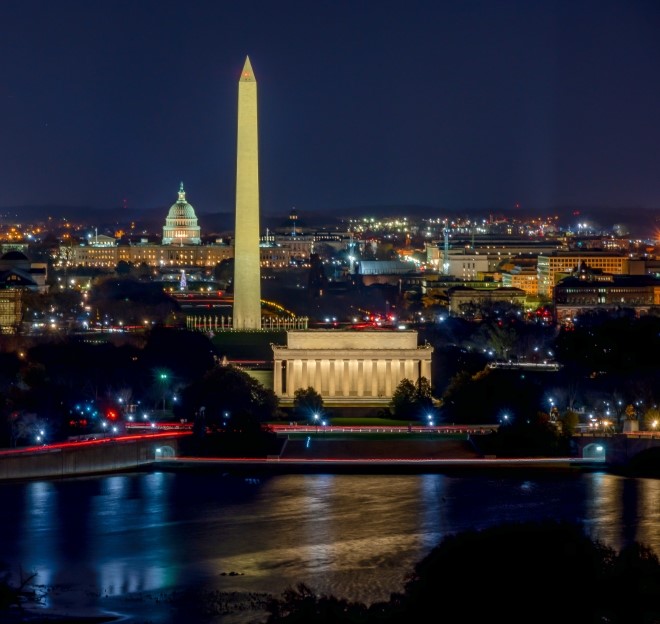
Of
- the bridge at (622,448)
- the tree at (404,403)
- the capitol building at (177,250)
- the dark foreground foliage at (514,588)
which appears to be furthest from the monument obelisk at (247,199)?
the capitol building at (177,250)

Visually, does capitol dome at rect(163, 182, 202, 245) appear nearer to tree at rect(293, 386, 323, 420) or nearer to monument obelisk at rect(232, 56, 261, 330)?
monument obelisk at rect(232, 56, 261, 330)

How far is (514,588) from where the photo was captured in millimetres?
24359

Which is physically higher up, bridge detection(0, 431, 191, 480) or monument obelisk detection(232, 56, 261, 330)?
monument obelisk detection(232, 56, 261, 330)

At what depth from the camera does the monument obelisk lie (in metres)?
53.1

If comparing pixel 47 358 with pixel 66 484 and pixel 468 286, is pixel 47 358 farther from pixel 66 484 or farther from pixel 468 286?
pixel 468 286

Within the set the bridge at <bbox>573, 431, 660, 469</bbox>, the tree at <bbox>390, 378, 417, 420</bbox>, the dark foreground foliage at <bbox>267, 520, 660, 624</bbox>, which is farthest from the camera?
the tree at <bbox>390, 378, 417, 420</bbox>

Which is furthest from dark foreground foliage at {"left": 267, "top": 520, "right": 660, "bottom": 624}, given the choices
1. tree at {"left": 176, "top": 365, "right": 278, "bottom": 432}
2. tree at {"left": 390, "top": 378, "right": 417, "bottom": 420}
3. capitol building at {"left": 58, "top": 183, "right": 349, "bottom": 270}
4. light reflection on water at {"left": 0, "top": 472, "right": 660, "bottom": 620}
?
capitol building at {"left": 58, "top": 183, "right": 349, "bottom": 270}

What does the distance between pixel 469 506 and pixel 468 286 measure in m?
63.3

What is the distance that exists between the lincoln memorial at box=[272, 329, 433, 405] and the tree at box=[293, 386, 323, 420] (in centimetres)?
343

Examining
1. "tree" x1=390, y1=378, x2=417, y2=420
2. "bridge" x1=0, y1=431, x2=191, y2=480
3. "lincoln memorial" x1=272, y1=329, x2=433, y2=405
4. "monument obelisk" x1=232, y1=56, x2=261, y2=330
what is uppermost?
"monument obelisk" x1=232, y1=56, x2=261, y2=330

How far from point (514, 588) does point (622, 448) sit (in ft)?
55.1

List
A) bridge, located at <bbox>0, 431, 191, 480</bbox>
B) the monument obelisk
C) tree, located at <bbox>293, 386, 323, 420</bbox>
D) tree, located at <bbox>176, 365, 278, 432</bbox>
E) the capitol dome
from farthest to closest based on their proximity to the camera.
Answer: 1. the capitol dome
2. the monument obelisk
3. tree, located at <bbox>293, 386, 323, 420</bbox>
4. tree, located at <bbox>176, 365, 278, 432</bbox>
5. bridge, located at <bbox>0, 431, 191, 480</bbox>

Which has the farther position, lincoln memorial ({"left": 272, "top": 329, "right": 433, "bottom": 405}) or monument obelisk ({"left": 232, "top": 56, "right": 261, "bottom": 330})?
monument obelisk ({"left": 232, "top": 56, "right": 261, "bottom": 330})

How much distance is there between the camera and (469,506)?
34125 mm
